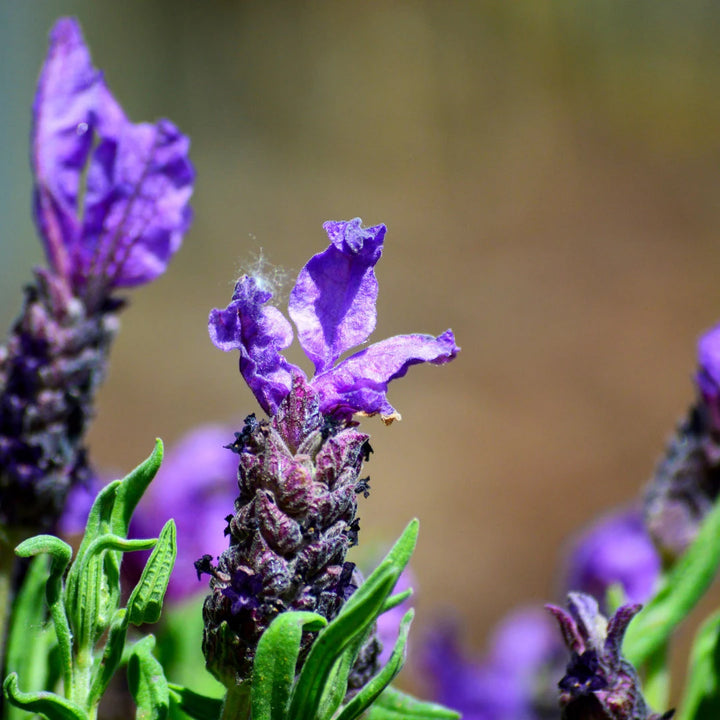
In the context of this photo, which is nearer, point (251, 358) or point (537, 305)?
point (251, 358)

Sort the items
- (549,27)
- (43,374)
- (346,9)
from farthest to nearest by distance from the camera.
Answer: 1. (346,9)
2. (549,27)
3. (43,374)

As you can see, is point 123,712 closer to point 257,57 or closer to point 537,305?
point 537,305

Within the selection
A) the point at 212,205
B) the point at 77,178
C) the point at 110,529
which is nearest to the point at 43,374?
the point at 77,178

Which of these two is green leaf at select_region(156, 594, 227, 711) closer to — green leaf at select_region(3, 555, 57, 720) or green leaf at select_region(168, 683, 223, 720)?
green leaf at select_region(3, 555, 57, 720)

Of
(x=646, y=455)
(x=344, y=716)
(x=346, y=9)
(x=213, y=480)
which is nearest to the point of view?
(x=344, y=716)

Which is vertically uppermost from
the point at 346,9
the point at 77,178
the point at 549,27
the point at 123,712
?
the point at 346,9

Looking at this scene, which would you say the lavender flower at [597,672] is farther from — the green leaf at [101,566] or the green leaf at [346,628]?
the green leaf at [101,566]
